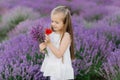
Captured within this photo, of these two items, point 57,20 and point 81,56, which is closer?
point 57,20

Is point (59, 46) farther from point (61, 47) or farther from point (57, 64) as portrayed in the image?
point (57, 64)

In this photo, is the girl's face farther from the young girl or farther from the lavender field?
the lavender field

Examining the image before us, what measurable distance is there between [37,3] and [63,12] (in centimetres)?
600

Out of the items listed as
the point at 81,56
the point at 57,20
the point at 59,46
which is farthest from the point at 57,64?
the point at 81,56

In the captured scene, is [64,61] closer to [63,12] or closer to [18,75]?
[63,12]

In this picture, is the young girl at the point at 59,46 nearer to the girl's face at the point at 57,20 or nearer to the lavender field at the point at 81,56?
the girl's face at the point at 57,20

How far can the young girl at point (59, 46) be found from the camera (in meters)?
3.20

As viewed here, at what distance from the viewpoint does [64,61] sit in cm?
328

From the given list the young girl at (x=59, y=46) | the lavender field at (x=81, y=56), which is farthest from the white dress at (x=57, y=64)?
the lavender field at (x=81, y=56)

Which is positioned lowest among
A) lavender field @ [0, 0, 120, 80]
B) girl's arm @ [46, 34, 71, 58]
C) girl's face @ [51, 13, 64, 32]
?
lavender field @ [0, 0, 120, 80]

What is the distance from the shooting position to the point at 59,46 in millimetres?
3230

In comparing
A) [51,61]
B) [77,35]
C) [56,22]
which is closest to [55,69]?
[51,61]

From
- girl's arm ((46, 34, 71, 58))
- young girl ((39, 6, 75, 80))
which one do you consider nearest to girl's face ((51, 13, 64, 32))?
young girl ((39, 6, 75, 80))

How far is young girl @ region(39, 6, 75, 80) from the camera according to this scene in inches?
126
